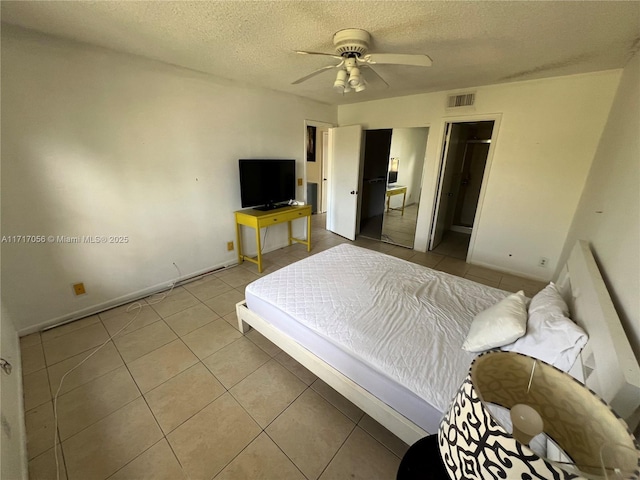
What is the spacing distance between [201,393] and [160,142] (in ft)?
7.90

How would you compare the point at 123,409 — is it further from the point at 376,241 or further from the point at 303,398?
the point at 376,241

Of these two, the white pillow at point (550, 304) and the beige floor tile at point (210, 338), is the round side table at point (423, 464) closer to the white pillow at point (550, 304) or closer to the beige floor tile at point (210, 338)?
the white pillow at point (550, 304)

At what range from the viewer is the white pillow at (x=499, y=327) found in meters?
1.20

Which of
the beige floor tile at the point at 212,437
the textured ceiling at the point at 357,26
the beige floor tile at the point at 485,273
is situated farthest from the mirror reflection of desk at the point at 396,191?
the beige floor tile at the point at 212,437

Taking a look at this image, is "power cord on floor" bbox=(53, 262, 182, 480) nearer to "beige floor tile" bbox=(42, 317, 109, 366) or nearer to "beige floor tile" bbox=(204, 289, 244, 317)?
"beige floor tile" bbox=(42, 317, 109, 366)

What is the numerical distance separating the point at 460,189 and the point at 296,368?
201 inches

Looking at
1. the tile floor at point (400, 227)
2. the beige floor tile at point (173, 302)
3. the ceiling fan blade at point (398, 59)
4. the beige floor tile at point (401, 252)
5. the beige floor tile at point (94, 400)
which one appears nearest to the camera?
the beige floor tile at point (94, 400)

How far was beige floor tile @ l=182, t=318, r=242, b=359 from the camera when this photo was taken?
2068 mm

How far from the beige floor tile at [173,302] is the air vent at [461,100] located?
13.2 ft

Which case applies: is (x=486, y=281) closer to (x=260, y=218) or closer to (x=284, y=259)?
(x=284, y=259)

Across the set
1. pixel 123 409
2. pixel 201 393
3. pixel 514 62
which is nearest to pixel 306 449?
pixel 201 393

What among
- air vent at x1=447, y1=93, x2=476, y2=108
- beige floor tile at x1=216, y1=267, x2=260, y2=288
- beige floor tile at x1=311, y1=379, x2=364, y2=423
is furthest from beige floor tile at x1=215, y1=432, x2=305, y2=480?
air vent at x1=447, y1=93, x2=476, y2=108

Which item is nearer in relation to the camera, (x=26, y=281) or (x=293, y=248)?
(x=26, y=281)

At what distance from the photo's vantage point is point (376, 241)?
15.1ft
